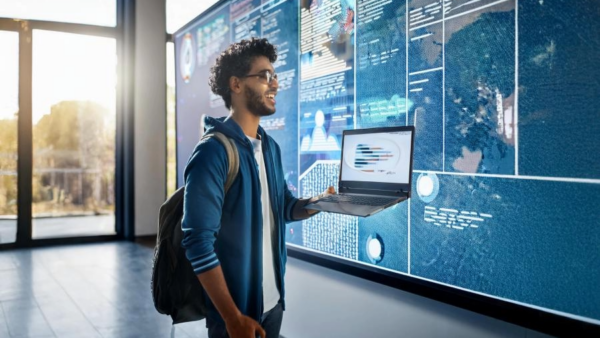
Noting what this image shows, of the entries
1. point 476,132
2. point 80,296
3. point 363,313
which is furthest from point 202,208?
point 80,296

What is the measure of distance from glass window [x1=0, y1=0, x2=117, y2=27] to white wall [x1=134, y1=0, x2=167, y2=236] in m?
0.38

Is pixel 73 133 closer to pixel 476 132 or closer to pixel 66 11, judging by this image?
pixel 66 11

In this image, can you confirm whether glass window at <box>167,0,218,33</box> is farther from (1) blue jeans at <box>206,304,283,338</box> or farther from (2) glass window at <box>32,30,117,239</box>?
(1) blue jeans at <box>206,304,283,338</box>

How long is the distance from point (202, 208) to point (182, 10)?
4426 millimetres

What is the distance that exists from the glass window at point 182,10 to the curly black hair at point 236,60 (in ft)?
8.47

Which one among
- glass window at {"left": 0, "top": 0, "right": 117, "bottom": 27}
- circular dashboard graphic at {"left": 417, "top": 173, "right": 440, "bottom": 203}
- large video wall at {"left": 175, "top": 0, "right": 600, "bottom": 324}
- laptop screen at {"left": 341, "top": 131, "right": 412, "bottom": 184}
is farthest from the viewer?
glass window at {"left": 0, "top": 0, "right": 117, "bottom": 27}

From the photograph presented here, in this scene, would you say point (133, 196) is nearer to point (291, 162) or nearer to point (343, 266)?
point (291, 162)

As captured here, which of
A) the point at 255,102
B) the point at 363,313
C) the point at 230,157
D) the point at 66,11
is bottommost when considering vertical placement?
the point at 363,313

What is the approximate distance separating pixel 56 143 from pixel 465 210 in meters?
5.35

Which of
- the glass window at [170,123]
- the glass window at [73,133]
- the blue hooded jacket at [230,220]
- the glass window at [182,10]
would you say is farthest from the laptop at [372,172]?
the glass window at [73,133]

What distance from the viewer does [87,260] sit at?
194 inches

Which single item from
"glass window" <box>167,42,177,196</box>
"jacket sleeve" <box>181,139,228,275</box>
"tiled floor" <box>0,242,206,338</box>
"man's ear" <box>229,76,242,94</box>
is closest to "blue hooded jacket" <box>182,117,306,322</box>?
"jacket sleeve" <box>181,139,228,275</box>

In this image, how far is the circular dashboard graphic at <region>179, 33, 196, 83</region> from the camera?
4.48 metres

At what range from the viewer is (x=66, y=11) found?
5.76m
